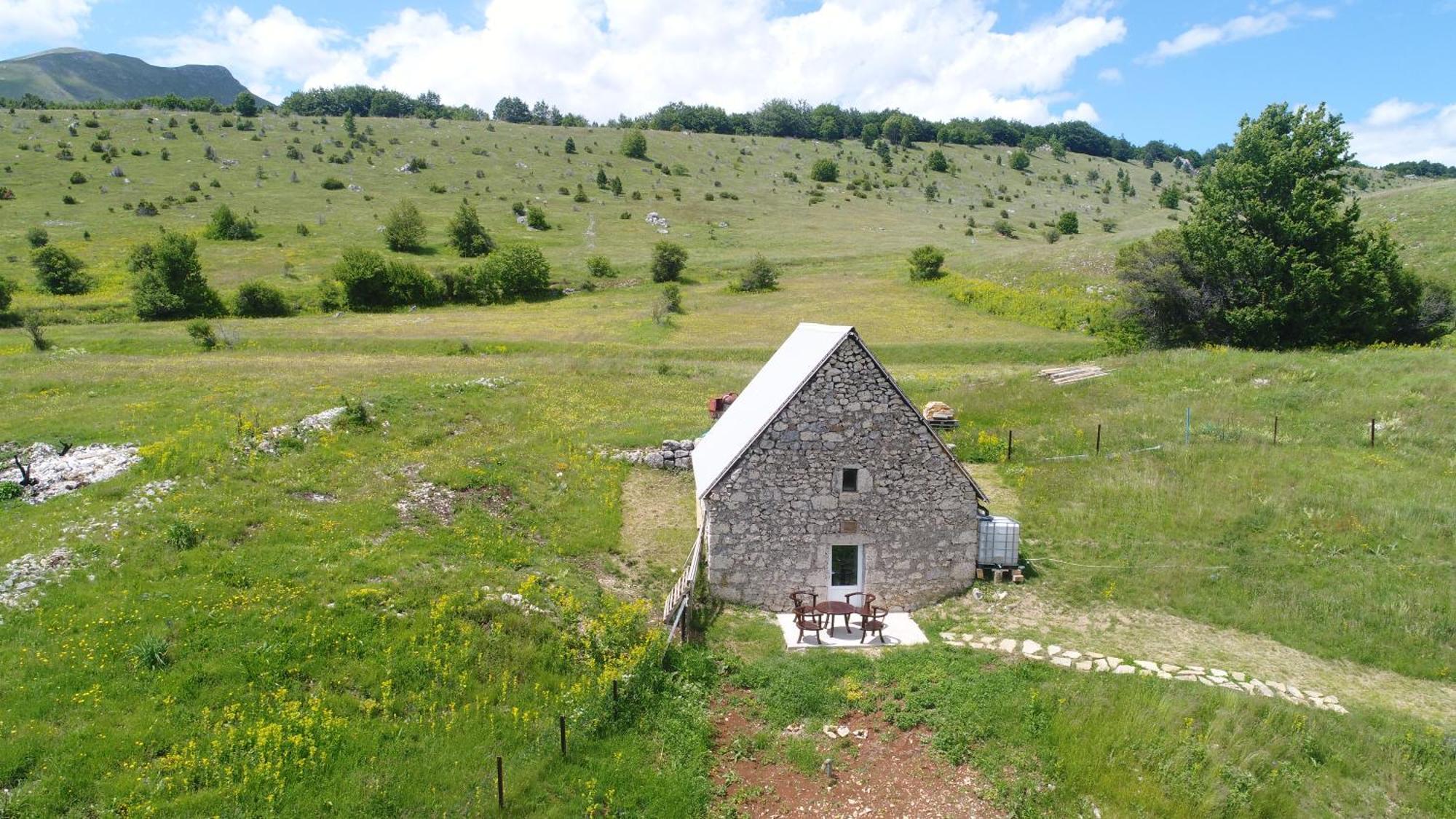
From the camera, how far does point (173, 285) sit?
6078cm

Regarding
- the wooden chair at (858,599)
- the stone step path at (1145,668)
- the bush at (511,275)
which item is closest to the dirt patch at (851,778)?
the stone step path at (1145,668)

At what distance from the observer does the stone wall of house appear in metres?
18.9

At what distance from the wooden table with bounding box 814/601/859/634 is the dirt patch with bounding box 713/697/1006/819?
129 inches

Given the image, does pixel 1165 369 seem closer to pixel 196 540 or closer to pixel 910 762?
pixel 910 762

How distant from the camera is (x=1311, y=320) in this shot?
43062mm

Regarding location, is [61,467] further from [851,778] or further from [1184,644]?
[1184,644]

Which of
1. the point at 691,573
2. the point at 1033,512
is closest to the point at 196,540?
the point at 691,573

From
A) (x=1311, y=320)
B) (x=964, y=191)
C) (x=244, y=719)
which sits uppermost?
(x=964, y=191)

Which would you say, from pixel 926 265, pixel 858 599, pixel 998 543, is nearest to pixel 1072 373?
pixel 998 543

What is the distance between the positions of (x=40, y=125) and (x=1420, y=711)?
154 metres

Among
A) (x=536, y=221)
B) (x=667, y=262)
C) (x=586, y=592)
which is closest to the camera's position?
(x=586, y=592)

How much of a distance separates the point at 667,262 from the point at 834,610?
65019 millimetres

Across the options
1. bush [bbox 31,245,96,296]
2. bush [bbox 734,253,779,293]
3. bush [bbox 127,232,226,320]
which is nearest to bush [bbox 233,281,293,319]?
bush [bbox 127,232,226,320]

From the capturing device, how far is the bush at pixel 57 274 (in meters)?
61.7
